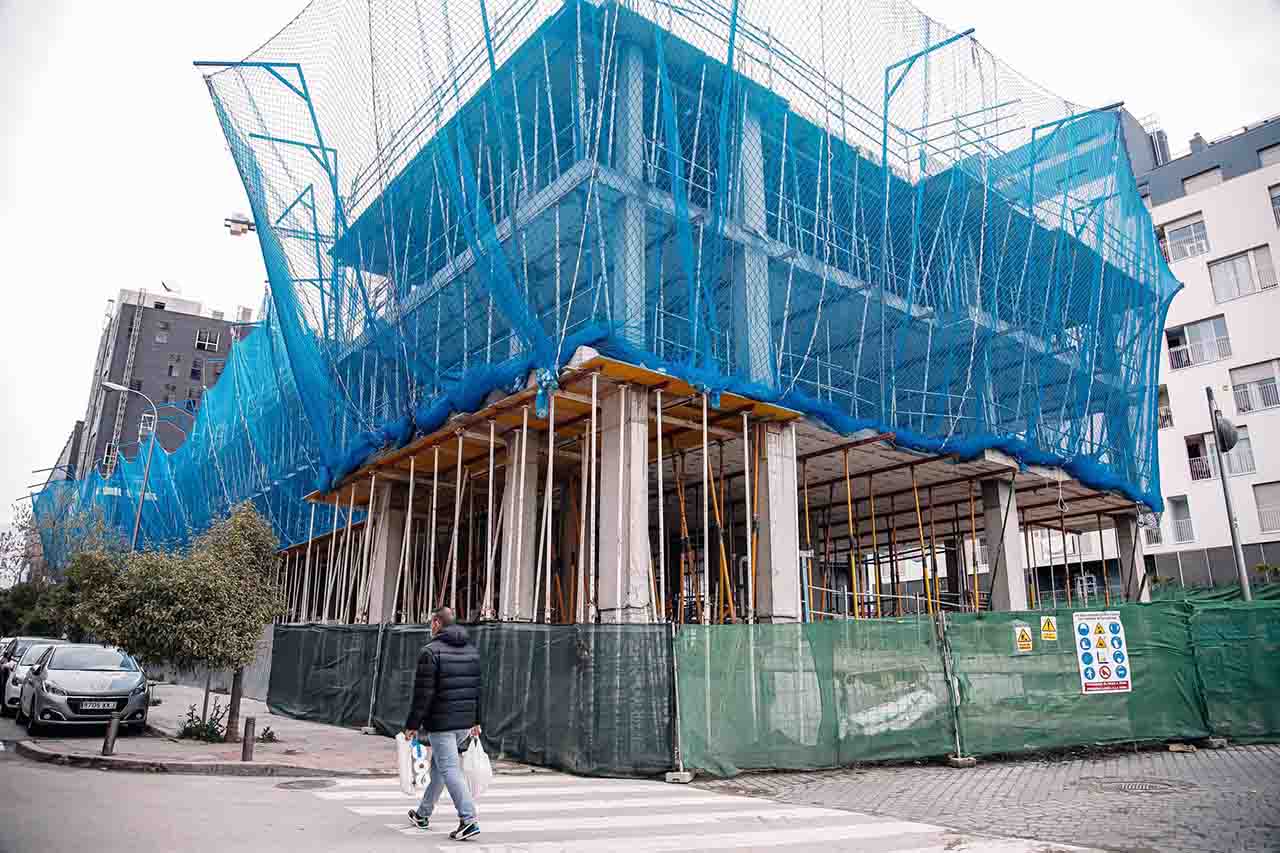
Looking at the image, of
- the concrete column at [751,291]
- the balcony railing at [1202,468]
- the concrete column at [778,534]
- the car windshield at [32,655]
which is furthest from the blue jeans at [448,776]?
the balcony railing at [1202,468]

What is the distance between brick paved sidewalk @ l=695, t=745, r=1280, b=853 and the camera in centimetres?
712

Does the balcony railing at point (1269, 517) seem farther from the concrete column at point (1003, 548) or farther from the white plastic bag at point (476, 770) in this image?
the white plastic bag at point (476, 770)

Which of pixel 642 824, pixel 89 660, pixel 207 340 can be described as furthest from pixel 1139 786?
pixel 207 340

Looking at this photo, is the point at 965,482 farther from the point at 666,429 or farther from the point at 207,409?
the point at 207,409

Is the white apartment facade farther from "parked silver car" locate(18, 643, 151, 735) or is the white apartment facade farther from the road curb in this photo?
"parked silver car" locate(18, 643, 151, 735)

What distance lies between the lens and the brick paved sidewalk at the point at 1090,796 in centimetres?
712

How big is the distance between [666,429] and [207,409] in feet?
82.3

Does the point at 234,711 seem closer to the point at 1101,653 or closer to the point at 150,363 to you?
the point at 1101,653

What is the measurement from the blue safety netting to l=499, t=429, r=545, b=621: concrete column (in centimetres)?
152

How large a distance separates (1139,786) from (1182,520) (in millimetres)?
30510

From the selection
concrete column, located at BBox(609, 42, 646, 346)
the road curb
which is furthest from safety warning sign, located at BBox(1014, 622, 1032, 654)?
the road curb

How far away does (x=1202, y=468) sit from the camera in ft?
113

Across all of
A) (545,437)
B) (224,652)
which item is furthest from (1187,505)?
(224,652)

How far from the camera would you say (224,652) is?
506 inches
